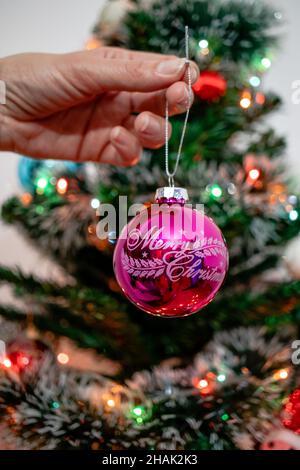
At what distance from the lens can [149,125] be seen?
72cm

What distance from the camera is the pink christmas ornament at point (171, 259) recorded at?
55 centimetres

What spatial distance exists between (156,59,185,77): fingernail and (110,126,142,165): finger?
17 cm

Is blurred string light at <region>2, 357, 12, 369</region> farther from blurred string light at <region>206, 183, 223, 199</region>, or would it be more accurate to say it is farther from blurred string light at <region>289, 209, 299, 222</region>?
blurred string light at <region>289, 209, 299, 222</region>

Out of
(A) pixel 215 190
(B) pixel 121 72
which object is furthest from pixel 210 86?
(B) pixel 121 72

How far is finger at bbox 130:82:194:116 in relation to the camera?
64 cm

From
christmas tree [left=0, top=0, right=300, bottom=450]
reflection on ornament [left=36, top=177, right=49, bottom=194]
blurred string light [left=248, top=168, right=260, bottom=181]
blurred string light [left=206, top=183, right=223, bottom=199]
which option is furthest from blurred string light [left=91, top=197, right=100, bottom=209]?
blurred string light [left=248, top=168, right=260, bottom=181]

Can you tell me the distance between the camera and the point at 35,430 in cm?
86

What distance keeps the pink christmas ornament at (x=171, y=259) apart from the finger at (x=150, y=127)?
0.18 m

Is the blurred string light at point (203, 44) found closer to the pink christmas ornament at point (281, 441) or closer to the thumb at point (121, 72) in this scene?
the thumb at point (121, 72)

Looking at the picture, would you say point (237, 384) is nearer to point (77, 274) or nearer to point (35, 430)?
point (35, 430)

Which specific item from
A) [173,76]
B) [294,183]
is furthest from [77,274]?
[173,76]

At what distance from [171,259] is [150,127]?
24 centimetres

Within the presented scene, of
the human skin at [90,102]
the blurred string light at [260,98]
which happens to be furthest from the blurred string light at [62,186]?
the blurred string light at [260,98]
